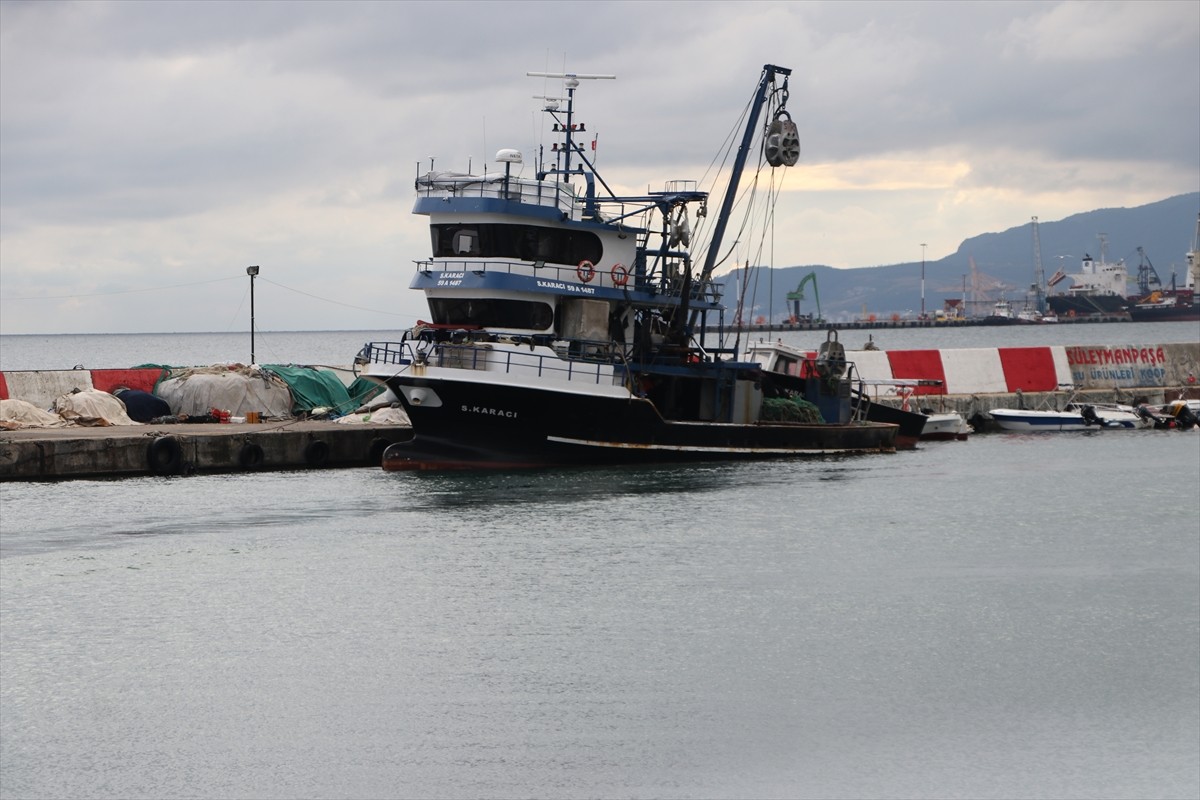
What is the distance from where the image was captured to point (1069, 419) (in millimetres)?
49875

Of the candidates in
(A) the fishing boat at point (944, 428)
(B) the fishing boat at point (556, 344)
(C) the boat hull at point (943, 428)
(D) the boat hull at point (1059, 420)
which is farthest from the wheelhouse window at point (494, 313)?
(D) the boat hull at point (1059, 420)

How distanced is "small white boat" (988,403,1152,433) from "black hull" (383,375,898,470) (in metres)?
17.2

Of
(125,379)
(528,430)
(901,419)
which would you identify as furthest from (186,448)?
(901,419)

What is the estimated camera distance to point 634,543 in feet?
87.3

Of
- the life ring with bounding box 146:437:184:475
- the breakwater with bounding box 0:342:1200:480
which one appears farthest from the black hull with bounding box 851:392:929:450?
the life ring with bounding box 146:437:184:475

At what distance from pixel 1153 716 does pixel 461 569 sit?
36.9ft

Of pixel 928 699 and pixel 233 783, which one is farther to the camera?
pixel 928 699

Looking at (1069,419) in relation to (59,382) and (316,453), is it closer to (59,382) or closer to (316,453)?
(316,453)

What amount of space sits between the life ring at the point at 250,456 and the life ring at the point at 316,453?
4.53 ft

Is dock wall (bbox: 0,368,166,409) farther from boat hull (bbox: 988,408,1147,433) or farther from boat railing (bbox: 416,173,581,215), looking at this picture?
boat hull (bbox: 988,408,1147,433)

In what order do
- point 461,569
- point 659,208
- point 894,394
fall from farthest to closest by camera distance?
point 894,394 → point 659,208 → point 461,569

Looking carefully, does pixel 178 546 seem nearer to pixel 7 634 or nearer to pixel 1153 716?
pixel 7 634

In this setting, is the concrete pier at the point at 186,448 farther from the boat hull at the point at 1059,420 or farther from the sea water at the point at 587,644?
the boat hull at the point at 1059,420

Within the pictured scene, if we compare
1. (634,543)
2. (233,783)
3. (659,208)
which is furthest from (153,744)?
(659,208)
